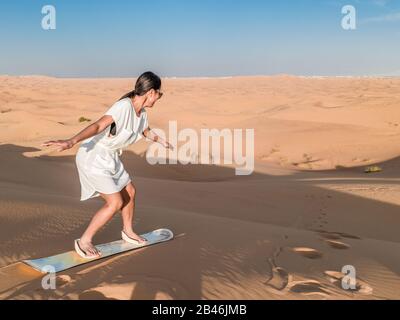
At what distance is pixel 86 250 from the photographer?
10.9 feet

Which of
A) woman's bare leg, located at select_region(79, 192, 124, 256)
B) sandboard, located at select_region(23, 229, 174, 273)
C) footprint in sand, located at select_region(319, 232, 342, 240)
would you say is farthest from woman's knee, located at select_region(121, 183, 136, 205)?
footprint in sand, located at select_region(319, 232, 342, 240)

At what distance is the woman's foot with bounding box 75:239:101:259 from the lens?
10.8 feet

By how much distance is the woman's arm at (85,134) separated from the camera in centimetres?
294

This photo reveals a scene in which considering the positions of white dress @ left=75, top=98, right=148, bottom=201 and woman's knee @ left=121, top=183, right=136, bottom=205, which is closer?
white dress @ left=75, top=98, right=148, bottom=201

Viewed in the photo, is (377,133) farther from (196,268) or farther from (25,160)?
(196,268)

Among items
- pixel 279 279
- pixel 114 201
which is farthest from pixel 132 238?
pixel 279 279

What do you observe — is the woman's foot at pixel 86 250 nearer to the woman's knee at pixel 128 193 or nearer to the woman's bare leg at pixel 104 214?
the woman's bare leg at pixel 104 214

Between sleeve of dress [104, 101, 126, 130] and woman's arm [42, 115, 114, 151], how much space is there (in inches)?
1.7

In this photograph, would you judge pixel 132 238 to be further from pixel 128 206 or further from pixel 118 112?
pixel 118 112

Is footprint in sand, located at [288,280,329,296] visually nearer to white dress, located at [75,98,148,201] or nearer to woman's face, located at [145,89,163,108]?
white dress, located at [75,98,148,201]

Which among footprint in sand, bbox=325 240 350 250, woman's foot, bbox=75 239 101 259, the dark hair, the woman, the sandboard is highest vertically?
the dark hair

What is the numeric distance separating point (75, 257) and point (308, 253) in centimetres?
208

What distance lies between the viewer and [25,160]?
9.24 m
